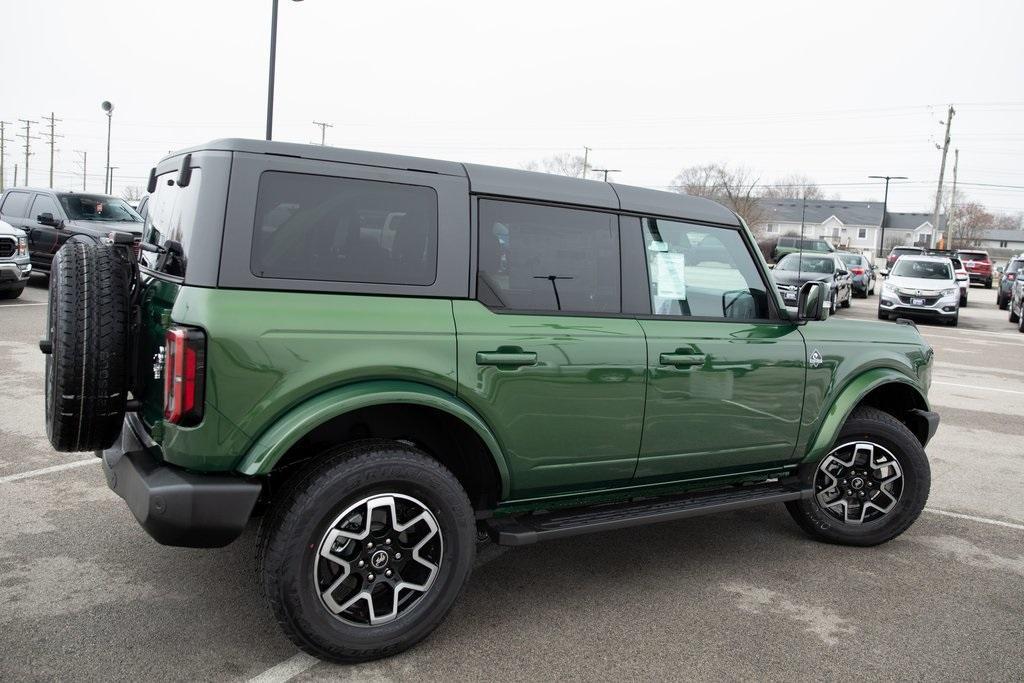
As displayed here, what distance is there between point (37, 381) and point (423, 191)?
6.15 m

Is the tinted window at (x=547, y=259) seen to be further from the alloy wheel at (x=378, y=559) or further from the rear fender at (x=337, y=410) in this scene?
the alloy wheel at (x=378, y=559)

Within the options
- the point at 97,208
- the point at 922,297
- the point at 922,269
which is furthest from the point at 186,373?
the point at 922,269

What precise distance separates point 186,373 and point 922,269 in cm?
2156

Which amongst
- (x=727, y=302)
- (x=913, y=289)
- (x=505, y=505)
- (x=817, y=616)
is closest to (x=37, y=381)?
(x=505, y=505)

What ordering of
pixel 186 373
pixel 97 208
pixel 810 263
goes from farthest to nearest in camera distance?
pixel 810 263 < pixel 97 208 < pixel 186 373

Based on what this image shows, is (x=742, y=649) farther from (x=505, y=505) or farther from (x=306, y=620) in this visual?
(x=306, y=620)

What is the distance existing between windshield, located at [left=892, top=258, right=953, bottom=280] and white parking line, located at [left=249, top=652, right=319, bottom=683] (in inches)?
812

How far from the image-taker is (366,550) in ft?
10.3

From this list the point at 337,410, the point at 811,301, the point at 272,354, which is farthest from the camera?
the point at 811,301

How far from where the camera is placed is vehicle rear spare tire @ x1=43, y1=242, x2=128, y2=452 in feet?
10.2

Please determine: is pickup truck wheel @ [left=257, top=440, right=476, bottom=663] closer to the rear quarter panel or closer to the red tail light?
the rear quarter panel

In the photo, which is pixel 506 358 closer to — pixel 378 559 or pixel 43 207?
pixel 378 559

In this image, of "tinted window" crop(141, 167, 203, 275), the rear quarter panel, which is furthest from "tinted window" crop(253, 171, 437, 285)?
"tinted window" crop(141, 167, 203, 275)

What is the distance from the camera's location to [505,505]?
3664 millimetres
